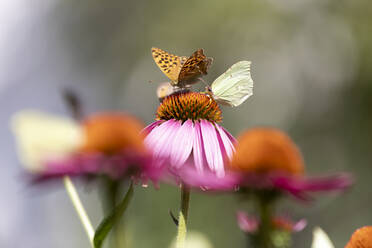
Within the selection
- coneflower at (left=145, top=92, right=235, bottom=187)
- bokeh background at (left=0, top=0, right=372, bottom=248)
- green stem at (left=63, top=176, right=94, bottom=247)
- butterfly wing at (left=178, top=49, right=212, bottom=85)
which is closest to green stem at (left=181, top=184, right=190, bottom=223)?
coneflower at (left=145, top=92, right=235, bottom=187)

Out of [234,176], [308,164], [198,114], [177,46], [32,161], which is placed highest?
[32,161]

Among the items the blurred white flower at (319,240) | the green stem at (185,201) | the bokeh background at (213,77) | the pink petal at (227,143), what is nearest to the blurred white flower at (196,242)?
the green stem at (185,201)

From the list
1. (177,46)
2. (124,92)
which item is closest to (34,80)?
(124,92)

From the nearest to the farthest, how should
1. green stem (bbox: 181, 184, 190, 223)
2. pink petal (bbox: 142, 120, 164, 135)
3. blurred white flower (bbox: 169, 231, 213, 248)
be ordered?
blurred white flower (bbox: 169, 231, 213, 248)
green stem (bbox: 181, 184, 190, 223)
pink petal (bbox: 142, 120, 164, 135)

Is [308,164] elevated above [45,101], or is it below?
below

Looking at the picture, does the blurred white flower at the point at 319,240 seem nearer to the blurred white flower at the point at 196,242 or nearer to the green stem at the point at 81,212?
the blurred white flower at the point at 196,242

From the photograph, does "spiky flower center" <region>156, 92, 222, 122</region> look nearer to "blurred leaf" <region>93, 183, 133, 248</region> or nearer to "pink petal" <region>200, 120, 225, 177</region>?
"pink petal" <region>200, 120, 225, 177</region>

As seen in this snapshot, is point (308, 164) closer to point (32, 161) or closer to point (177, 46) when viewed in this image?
point (177, 46)
